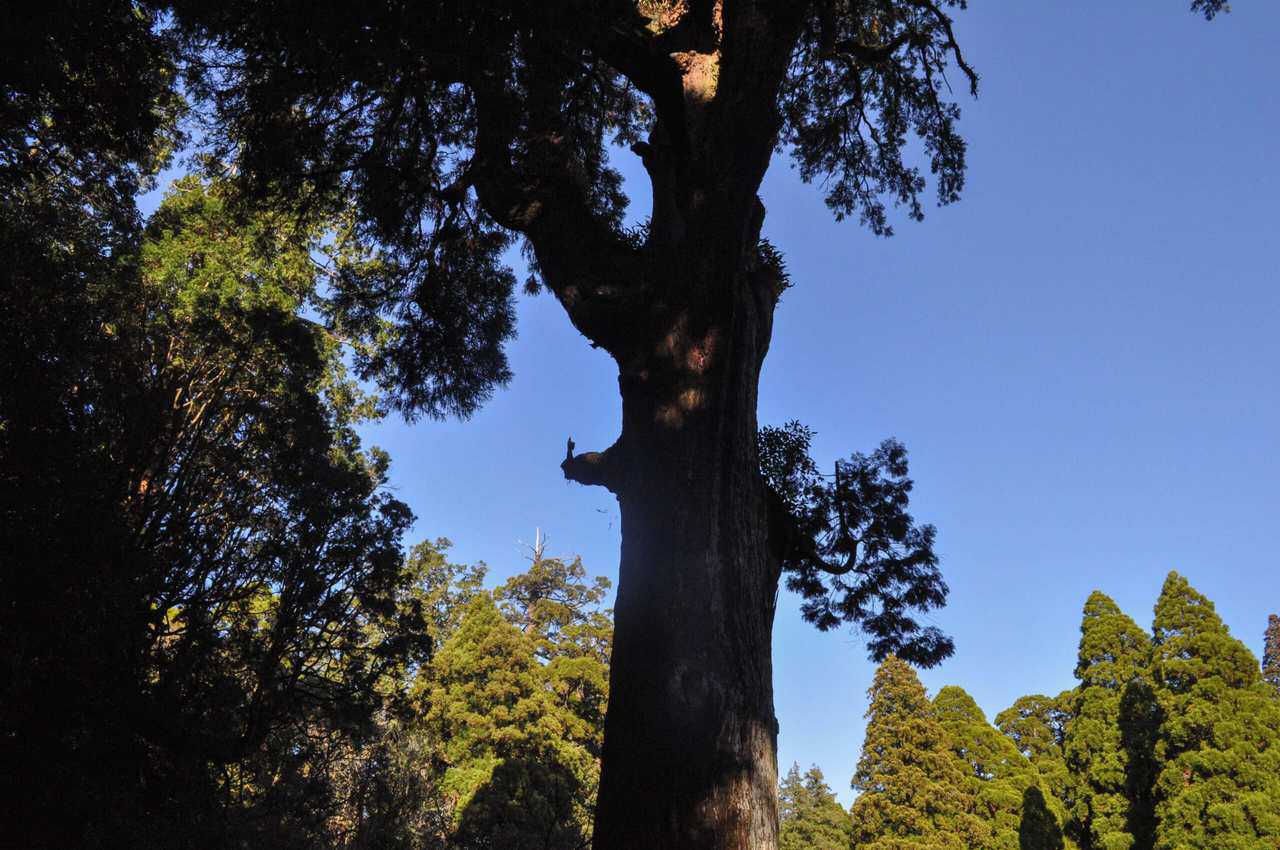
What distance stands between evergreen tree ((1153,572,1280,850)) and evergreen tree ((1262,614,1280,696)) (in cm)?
2702

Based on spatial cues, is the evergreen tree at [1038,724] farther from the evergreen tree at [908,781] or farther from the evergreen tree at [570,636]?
the evergreen tree at [570,636]

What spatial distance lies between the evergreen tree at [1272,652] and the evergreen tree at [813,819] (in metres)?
22.7

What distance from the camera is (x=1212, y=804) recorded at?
13805 mm

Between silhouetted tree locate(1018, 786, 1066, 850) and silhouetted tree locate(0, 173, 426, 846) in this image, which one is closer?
silhouetted tree locate(0, 173, 426, 846)

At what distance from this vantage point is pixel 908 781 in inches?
802

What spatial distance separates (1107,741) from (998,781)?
20.7ft

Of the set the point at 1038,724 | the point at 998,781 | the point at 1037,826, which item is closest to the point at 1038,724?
the point at 1038,724

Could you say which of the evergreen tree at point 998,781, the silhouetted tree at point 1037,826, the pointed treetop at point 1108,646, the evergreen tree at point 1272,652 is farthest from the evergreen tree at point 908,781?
the evergreen tree at point 1272,652

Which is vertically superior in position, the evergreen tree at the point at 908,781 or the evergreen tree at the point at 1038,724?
the evergreen tree at the point at 1038,724

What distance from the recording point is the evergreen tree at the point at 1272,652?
113 feet

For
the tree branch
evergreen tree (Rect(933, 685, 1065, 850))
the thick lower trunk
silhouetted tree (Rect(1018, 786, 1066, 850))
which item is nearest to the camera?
the thick lower trunk

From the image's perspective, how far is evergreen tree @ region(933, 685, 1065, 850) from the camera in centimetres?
1955

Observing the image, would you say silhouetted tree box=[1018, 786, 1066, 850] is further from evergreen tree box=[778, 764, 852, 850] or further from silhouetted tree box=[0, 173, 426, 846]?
silhouetted tree box=[0, 173, 426, 846]

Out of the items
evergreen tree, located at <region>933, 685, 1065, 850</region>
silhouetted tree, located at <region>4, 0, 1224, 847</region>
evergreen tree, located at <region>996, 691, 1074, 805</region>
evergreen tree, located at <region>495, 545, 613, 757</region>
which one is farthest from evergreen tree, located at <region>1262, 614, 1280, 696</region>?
silhouetted tree, located at <region>4, 0, 1224, 847</region>
